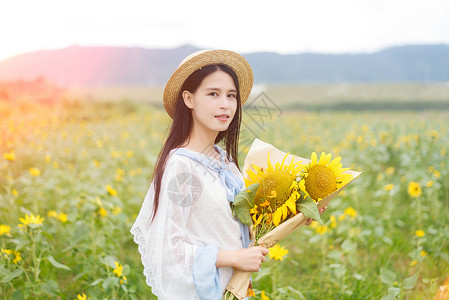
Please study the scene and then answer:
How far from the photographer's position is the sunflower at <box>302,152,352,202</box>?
1548 millimetres

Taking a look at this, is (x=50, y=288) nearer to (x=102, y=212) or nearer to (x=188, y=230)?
(x=102, y=212)

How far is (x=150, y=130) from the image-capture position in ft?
28.0

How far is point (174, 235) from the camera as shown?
57.7 inches

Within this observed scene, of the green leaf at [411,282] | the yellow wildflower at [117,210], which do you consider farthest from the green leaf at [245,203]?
the yellow wildflower at [117,210]

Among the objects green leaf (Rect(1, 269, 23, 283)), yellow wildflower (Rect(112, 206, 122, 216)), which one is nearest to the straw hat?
green leaf (Rect(1, 269, 23, 283))

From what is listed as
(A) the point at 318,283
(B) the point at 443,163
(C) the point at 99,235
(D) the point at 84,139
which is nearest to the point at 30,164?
(D) the point at 84,139

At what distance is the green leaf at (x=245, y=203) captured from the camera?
1.50 m

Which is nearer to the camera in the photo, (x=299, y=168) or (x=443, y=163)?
(x=299, y=168)

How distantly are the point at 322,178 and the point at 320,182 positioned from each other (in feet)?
0.06

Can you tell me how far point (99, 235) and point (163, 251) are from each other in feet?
3.93

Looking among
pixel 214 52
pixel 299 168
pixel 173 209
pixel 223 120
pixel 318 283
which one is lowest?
pixel 318 283

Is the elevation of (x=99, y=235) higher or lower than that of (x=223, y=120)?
lower

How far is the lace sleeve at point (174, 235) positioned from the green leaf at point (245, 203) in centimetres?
16

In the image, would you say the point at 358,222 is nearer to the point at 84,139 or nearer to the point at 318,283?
the point at 318,283
